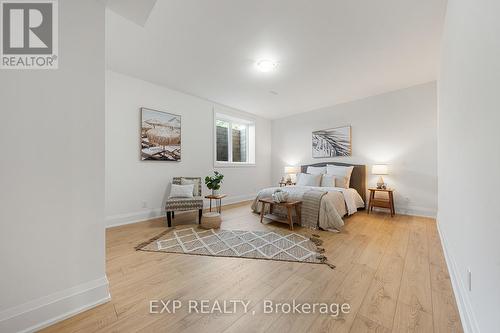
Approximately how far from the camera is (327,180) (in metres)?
4.47

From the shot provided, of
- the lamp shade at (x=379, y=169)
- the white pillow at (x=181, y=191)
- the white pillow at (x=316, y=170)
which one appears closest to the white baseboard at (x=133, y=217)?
the white pillow at (x=181, y=191)

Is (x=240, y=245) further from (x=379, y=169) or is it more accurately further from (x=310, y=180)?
(x=379, y=169)

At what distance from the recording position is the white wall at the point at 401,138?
383 centimetres

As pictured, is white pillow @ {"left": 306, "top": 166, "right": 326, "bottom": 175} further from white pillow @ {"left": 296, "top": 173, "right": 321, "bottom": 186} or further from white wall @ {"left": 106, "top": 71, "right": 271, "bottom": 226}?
white wall @ {"left": 106, "top": 71, "right": 271, "bottom": 226}

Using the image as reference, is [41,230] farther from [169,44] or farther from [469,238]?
[469,238]

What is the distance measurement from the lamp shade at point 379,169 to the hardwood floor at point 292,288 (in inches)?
62.0

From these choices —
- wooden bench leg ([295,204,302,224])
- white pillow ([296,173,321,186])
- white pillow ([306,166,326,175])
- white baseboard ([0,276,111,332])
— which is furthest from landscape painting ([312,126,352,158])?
white baseboard ([0,276,111,332])

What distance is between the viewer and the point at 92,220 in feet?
4.84

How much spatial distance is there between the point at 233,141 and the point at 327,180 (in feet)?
9.22

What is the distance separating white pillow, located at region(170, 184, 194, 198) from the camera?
3.61 metres

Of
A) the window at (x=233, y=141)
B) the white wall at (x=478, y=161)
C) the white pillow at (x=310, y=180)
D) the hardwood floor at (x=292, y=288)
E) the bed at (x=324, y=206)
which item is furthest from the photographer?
the window at (x=233, y=141)

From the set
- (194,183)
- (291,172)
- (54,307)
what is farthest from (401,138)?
(54,307)

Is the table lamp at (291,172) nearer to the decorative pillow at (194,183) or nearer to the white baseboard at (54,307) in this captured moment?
the decorative pillow at (194,183)

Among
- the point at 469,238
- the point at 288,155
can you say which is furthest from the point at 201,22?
the point at 288,155
